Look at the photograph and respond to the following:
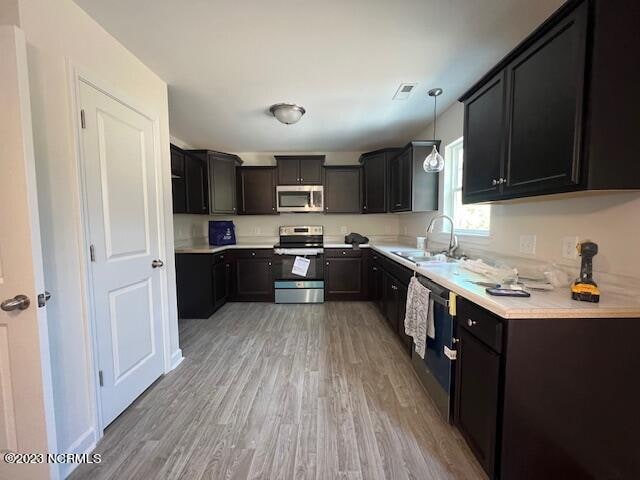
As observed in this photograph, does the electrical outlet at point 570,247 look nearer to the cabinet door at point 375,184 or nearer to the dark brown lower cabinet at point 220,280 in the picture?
the cabinet door at point 375,184

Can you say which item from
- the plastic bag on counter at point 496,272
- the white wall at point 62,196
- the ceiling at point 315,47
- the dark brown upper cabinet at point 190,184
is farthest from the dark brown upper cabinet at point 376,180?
the white wall at point 62,196

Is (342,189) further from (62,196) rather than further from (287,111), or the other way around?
(62,196)

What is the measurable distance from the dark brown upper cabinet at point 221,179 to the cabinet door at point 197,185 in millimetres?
55

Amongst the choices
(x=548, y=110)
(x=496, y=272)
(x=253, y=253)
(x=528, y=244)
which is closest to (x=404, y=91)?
(x=548, y=110)

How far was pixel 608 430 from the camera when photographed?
1065mm

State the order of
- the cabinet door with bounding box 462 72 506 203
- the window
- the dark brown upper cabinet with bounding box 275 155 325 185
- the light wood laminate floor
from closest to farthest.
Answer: the light wood laminate floor → the cabinet door with bounding box 462 72 506 203 → the window → the dark brown upper cabinet with bounding box 275 155 325 185

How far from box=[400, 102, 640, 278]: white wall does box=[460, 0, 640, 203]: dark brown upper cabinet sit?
215 millimetres

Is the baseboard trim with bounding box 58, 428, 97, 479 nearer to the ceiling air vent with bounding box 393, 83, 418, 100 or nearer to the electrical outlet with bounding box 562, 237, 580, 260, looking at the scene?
the electrical outlet with bounding box 562, 237, 580, 260

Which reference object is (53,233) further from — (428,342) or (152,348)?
(428,342)

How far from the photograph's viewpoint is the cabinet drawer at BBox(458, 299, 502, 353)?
3.62 feet

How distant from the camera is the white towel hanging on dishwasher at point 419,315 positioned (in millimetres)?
1750

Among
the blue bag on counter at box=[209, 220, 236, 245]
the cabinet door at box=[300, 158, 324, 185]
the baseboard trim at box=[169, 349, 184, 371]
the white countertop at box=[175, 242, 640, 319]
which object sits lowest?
the baseboard trim at box=[169, 349, 184, 371]

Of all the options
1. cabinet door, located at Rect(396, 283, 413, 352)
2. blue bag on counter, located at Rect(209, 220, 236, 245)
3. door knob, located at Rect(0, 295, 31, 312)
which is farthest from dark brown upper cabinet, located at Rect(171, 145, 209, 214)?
cabinet door, located at Rect(396, 283, 413, 352)

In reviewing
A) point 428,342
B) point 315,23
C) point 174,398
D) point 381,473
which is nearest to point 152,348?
point 174,398
